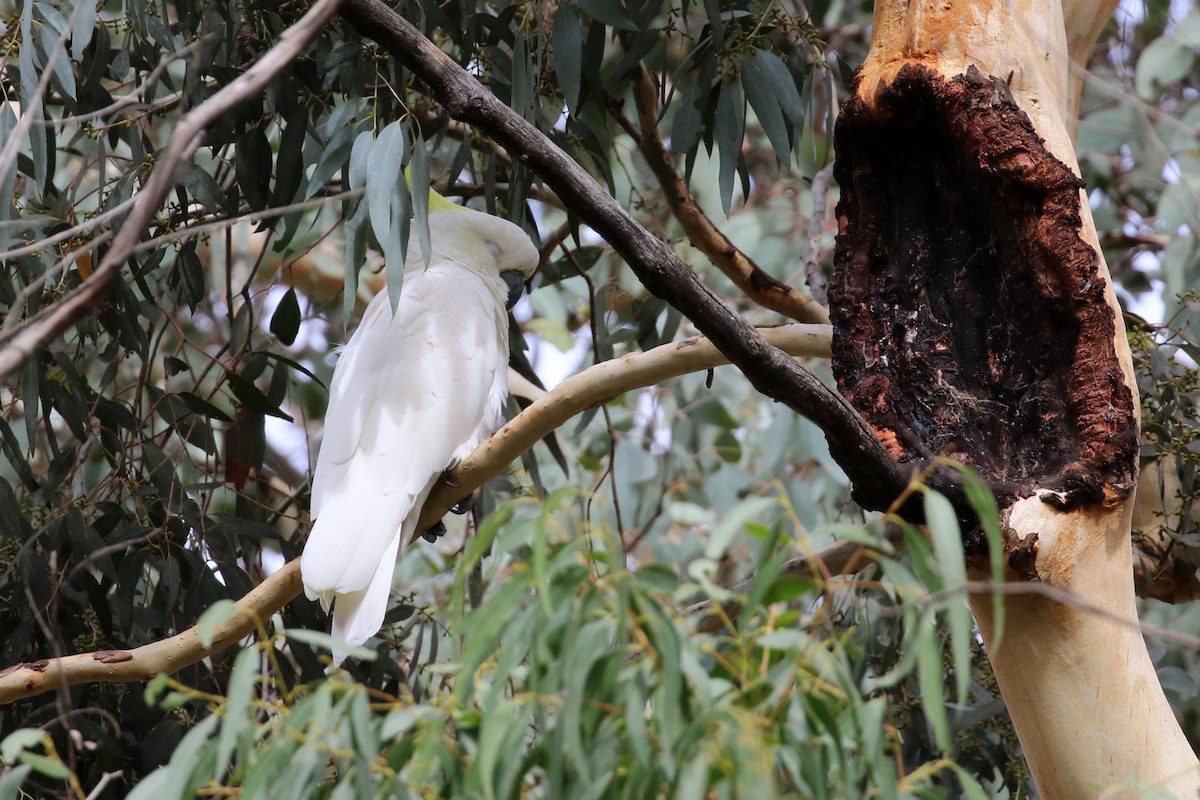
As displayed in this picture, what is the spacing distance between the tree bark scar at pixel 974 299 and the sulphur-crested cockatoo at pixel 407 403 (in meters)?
0.60

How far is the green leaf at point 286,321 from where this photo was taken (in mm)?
2049

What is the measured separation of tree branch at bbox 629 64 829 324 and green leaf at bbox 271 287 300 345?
0.67m

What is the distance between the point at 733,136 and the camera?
6.21 ft

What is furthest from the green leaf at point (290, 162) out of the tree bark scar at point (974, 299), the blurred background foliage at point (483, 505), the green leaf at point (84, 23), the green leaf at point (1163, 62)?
the green leaf at point (1163, 62)

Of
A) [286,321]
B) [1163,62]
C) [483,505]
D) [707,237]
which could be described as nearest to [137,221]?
[286,321]

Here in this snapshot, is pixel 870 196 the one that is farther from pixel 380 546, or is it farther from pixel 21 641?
pixel 21 641

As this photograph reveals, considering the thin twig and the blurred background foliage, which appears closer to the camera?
the blurred background foliage

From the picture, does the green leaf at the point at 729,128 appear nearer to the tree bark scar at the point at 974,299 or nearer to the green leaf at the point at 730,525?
the tree bark scar at the point at 974,299

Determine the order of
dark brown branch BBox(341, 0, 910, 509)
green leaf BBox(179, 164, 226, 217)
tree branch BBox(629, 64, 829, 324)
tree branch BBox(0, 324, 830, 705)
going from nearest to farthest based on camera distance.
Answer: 1. dark brown branch BBox(341, 0, 910, 509)
2. tree branch BBox(0, 324, 830, 705)
3. green leaf BBox(179, 164, 226, 217)
4. tree branch BBox(629, 64, 829, 324)

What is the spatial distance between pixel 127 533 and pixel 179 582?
12 centimetres

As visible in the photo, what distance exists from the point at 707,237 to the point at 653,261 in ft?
2.86

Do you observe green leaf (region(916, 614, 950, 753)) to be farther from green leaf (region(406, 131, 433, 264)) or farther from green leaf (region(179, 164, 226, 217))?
green leaf (region(179, 164, 226, 217))

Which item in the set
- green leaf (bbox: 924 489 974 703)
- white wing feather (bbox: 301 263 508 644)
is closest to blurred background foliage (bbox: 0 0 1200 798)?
green leaf (bbox: 924 489 974 703)

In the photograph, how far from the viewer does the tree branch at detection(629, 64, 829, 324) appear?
2014 mm
